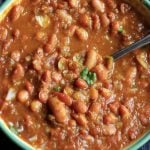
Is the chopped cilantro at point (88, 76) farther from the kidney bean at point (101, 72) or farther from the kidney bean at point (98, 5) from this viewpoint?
the kidney bean at point (98, 5)

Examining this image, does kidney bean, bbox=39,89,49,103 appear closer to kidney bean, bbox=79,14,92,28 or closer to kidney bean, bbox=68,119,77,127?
kidney bean, bbox=68,119,77,127

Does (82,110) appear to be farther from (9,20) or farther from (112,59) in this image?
(9,20)

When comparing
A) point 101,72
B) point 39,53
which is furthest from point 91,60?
point 39,53

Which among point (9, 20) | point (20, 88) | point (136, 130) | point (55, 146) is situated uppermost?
point (9, 20)

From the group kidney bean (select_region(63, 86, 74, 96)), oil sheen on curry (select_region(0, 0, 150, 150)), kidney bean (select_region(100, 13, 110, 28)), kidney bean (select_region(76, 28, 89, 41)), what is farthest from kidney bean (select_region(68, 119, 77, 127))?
kidney bean (select_region(100, 13, 110, 28))

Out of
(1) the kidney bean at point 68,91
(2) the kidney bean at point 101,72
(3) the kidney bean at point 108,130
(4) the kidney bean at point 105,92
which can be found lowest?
(3) the kidney bean at point 108,130

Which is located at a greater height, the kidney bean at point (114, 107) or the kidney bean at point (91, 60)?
the kidney bean at point (91, 60)

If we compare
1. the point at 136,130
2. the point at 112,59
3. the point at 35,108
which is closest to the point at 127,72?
the point at 112,59

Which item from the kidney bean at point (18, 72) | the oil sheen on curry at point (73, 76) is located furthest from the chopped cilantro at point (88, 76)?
the kidney bean at point (18, 72)
